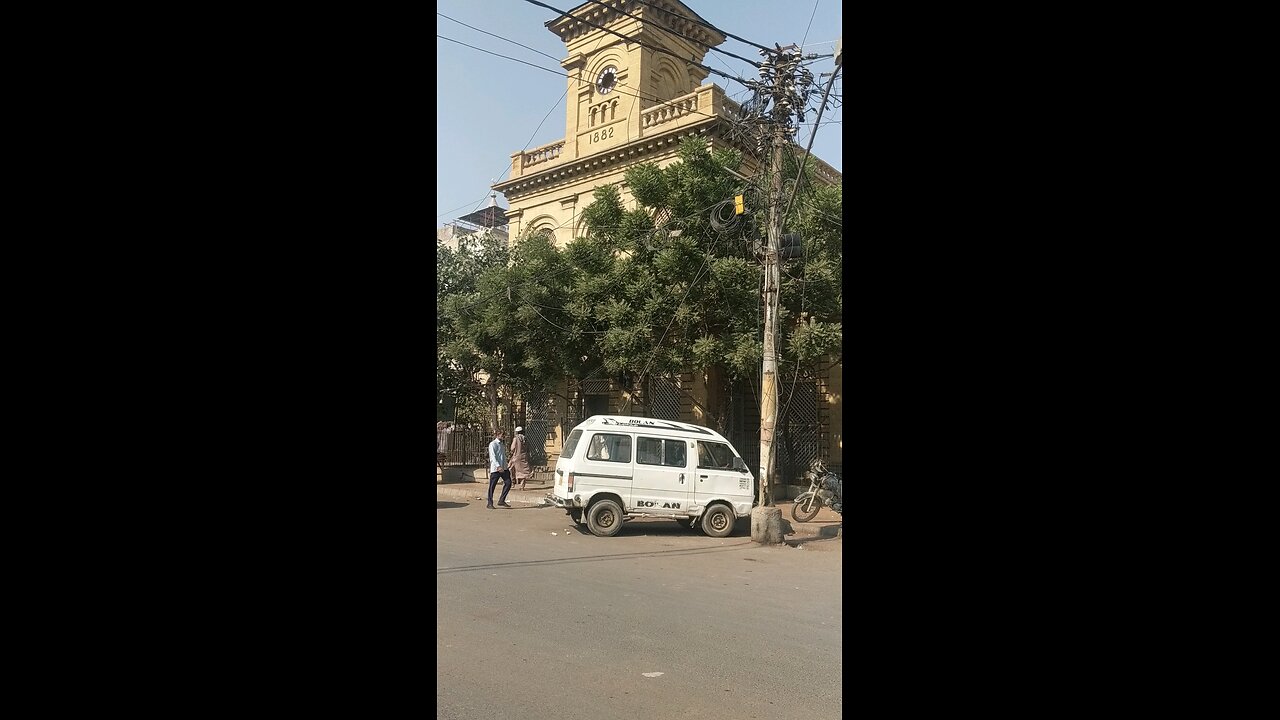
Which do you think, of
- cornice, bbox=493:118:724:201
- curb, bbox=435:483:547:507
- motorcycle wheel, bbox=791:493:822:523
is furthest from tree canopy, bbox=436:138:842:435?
motorcycle wheel, bbox=791:493:822:523

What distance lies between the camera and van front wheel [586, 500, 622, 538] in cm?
1064

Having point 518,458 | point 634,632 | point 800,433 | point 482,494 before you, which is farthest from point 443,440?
point 634,632

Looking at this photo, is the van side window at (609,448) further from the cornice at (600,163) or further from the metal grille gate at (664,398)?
the cornice at (600,163)

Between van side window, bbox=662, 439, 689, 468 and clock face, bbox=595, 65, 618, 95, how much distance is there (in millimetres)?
11789

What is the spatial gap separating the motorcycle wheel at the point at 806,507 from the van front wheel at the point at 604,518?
9.56ft

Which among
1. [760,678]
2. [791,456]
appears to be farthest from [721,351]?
[760,678]

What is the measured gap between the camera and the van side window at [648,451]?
35.4 ft

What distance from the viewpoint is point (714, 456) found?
11000 millimetres

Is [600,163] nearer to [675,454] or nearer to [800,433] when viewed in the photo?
[800,433]

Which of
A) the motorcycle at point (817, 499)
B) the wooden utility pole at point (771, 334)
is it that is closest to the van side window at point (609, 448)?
the wooden utility pole at point (771, 334)

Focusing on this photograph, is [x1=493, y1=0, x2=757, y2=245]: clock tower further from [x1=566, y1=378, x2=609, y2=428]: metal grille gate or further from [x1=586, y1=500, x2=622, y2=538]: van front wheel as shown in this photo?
[x1=586, y1=500, x2=622, y2=538]: van front wheel

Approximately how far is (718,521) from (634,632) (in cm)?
559
